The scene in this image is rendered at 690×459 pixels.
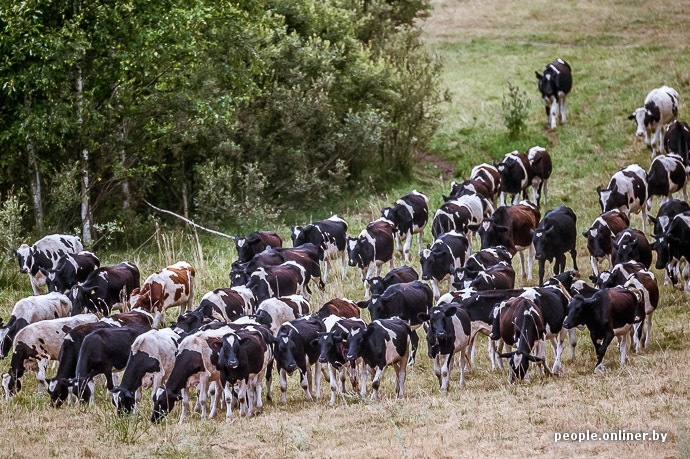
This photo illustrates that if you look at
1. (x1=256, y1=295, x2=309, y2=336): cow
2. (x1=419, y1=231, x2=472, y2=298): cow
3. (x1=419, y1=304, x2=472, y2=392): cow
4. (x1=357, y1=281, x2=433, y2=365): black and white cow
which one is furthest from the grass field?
(x1=419, y1=231, x2=472, y2=298): cow

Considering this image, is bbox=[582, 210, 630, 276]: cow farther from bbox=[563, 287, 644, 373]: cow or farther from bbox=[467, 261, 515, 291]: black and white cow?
bbox=[563, 287, 644, 373]: cow

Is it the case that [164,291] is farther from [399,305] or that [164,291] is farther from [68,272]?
[399,305]

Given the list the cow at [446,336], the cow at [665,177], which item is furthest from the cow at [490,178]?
the cow at [446,336]

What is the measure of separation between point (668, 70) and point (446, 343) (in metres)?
27.9

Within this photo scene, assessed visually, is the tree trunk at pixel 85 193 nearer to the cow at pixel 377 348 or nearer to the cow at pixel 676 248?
the cow at pixel 377 348

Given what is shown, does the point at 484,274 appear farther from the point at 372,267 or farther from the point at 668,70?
the point at 668,70

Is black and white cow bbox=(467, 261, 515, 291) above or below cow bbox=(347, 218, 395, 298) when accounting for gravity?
below

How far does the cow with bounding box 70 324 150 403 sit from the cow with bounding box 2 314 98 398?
131cm

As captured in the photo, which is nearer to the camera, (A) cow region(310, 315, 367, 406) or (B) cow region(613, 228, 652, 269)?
(A) cow region(310, 315, 367, 406)

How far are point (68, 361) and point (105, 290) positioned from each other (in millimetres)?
4587

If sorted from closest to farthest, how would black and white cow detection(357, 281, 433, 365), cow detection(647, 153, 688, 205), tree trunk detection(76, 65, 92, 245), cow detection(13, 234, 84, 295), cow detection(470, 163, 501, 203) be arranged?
1. black and white cow detection(357, 281, 433, 365)
2. cow detection(13, 234, 84, 295)
3. cow detection(647, 153, 688, 205)
4. tree trunk detection(76, 65, 92, 245)
5. cow detection(470, 163, 501, 203)

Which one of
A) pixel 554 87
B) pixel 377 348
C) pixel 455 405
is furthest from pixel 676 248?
pixel 554 87

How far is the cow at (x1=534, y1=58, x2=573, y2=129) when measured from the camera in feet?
125

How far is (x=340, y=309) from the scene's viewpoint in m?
20.8
